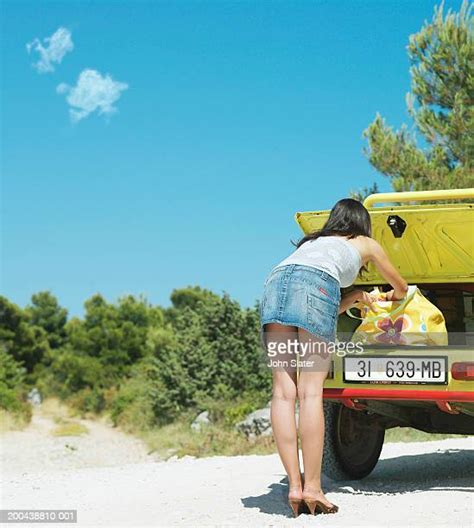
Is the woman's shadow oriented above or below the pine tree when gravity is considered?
below

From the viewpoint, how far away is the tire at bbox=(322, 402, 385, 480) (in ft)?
22.0

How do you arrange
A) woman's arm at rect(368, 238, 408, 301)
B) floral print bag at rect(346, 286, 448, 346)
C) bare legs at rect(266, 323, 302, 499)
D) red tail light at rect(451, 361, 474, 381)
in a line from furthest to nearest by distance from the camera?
floral print bag at rect(346, 286, 448, 346)
red tail light at rect(451, 361, 474, 381)
woman's arm at rect(368, 238, 408, 301)
bare legs at rect(266, 323, 302, 499)

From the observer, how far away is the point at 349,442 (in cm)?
696

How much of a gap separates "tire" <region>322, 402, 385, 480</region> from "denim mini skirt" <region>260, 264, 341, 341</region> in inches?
65.4

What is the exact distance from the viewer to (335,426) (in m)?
6.76

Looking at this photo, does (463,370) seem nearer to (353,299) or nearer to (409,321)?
(409,321)

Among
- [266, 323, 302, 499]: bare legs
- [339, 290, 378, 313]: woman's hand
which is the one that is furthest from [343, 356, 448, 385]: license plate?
[266, 323, 302, 499]: bare legs

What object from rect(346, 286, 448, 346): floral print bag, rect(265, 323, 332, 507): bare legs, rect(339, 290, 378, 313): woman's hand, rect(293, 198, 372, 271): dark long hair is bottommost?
rect(265, 323, 332, 507): bare legs

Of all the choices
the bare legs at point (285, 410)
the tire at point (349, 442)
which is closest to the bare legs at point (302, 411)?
the bare legs at point (285, 410)

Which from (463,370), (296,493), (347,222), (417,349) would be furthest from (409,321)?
(296,493)

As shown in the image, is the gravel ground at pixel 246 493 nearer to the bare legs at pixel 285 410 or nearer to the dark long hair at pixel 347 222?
the bare legs at pixel 285 410

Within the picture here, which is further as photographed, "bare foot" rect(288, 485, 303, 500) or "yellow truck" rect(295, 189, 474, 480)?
"yellow truck" rect(295, 189, 474, 480)

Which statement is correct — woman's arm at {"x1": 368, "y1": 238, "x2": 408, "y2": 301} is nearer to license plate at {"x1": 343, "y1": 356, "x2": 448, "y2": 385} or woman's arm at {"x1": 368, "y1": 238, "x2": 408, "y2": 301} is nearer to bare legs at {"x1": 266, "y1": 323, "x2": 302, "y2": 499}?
license plate at {"x1": 343, "y1": 356, "x2": 448, "y2": 385}

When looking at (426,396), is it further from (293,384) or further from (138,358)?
(138,358)
